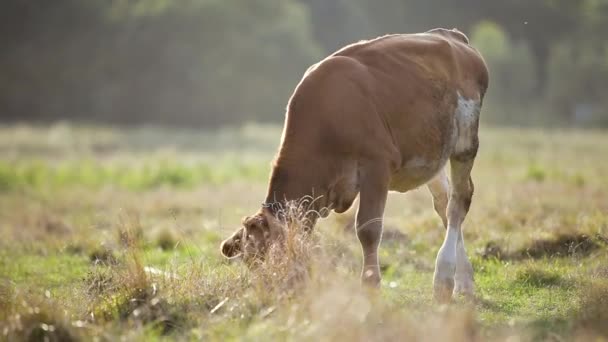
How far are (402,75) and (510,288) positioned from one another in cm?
225

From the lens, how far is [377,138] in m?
7.87

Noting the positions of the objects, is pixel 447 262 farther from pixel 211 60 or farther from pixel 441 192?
pixel 211 60

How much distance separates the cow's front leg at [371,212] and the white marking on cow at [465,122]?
1569 millimetres

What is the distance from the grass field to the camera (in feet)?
20.7

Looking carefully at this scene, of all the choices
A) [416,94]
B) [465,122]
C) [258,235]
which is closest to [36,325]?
[258,235]

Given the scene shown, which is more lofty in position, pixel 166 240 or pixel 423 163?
pixel 423 163

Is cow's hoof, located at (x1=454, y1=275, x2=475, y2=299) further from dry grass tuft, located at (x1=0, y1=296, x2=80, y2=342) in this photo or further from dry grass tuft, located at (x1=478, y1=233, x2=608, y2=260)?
dry grass tuft, located at (x1=0, y1=296, x2=80, y2=342)

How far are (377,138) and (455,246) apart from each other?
53.6 inches

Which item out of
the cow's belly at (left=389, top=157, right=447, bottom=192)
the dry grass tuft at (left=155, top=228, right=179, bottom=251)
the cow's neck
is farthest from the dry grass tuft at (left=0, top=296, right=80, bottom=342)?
the dry grass tuft at (left=155, top=228, right=179, bottom=251)

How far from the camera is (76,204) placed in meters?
19.8

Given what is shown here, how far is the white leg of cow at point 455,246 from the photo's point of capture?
324 inches

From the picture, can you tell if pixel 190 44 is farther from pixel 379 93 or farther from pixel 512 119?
pixel 379 93

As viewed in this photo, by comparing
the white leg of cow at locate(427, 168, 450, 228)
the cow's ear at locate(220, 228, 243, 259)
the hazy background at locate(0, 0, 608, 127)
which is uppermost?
the cow's ear at locate(220, 228, 243, 259)

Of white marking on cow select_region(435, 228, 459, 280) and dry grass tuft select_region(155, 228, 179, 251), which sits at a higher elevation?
white marking on cow select_region(435, 228, 459, 280)
